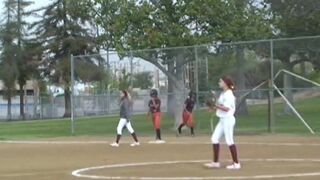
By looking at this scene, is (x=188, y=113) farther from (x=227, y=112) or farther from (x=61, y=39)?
(x=61, y=39)

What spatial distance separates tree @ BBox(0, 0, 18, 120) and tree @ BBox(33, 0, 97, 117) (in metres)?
4.21

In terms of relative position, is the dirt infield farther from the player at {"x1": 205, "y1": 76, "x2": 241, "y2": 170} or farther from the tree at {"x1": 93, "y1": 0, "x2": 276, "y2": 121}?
the tree at {"x1": 93, "y1": 0, "x2": 276, "y2": 121}

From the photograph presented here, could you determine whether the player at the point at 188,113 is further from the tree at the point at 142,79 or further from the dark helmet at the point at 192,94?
the tree at the point at 142,79

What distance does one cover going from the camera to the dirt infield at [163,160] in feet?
42.0

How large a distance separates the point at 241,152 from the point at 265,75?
876cm

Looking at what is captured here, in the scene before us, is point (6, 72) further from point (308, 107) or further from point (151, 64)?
point (308, 107)

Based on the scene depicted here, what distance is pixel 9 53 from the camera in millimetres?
74250

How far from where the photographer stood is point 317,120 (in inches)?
1174

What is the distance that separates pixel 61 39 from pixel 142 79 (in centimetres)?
4144

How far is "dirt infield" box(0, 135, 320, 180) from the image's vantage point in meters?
12.8

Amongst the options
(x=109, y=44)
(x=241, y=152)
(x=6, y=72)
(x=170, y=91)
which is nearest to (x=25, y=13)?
(x=6, y=72)

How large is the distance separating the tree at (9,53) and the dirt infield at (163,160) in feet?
167

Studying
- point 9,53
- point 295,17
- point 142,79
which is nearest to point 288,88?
point 142,79

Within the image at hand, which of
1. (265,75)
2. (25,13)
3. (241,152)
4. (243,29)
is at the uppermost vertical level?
(25,13)
